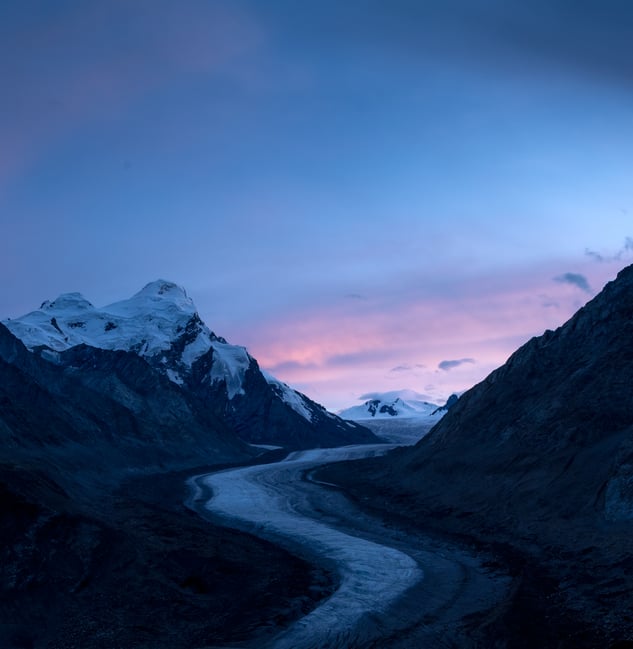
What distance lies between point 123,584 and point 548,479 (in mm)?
27247

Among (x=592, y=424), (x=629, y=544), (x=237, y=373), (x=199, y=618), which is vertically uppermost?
(x=237, y=373)

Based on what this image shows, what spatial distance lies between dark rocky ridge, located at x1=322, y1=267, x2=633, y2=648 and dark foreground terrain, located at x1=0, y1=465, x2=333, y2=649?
8.71 meters

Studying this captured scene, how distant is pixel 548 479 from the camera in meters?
42.6

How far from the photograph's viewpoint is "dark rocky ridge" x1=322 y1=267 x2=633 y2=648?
24152 millimetres

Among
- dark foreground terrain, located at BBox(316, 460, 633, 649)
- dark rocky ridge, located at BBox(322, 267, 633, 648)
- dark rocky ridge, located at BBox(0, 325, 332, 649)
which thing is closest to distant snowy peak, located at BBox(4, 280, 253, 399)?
dark rocky ridge, located at BBox(322, 267, 633, 648)

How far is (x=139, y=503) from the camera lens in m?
50.4

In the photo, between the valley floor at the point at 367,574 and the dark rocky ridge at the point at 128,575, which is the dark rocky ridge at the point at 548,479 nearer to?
the valley floor at the point at 367,574

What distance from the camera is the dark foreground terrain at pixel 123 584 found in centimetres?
2222

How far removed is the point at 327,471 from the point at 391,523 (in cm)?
3995

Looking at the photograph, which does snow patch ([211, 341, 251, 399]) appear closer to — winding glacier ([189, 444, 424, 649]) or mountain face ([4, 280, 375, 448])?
mountain face ([4, 280, 375, 448])

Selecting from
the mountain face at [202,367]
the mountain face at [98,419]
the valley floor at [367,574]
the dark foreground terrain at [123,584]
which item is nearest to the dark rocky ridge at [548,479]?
the valley floor at [367,574]

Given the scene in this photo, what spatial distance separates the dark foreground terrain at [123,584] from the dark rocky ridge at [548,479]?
871 centimetres

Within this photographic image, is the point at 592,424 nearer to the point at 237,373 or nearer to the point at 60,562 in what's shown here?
the point at 60,562

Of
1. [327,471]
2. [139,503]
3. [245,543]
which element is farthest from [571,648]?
[327,471]
